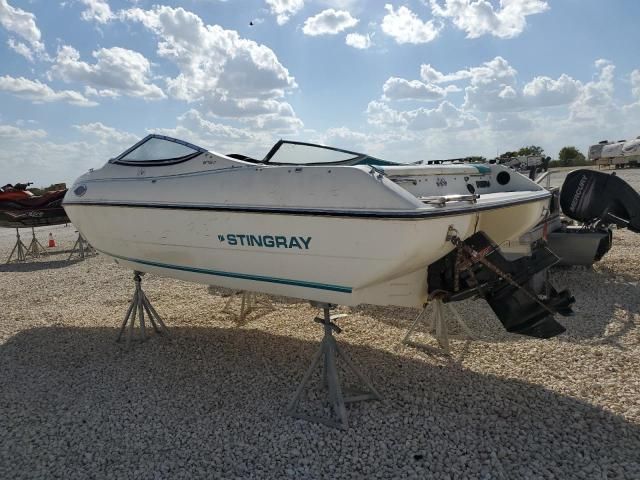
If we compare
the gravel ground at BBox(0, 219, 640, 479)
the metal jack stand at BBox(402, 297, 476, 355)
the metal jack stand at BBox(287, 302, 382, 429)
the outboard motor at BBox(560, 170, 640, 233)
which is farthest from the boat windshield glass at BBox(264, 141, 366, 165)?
the outboard motor at BBox(560, 170, 640, 233)

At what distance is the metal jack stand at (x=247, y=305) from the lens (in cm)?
556

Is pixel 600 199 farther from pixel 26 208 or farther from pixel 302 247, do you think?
pixel 26 208

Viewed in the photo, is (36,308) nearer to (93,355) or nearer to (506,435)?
(93,355)

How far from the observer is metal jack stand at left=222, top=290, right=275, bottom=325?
5559 millimetres

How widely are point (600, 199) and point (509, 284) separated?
177 inches

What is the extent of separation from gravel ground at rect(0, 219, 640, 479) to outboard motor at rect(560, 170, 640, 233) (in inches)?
65.3

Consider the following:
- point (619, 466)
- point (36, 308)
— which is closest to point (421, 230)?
point (619, 466)

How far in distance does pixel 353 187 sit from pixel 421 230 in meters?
0.53

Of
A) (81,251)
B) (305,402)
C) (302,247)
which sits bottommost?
(305,402)

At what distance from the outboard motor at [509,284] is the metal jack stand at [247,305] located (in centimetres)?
268

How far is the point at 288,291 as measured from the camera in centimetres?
373

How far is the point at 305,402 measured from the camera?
3584mm

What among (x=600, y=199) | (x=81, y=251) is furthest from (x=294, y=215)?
(x=81, y=251)

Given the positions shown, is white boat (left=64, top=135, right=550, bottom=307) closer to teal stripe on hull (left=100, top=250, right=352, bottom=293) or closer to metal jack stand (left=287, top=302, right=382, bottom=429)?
teal stripe on hull (left=100, top=250, right=352, bottom=293)
